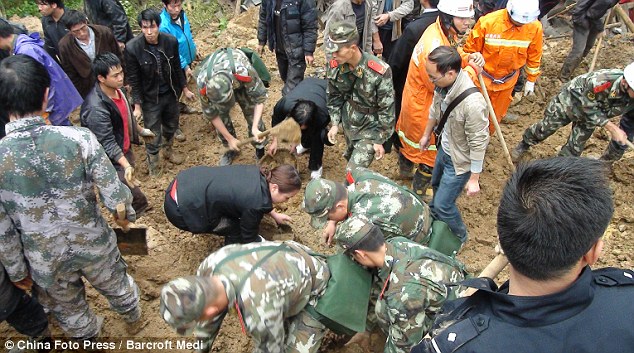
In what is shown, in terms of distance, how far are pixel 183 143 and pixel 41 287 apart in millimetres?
3011

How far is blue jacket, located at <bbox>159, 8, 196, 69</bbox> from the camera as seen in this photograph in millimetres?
5219

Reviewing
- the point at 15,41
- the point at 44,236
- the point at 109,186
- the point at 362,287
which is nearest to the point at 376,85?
the point at 362,287

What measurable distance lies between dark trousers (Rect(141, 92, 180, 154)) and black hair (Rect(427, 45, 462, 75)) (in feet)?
9.67

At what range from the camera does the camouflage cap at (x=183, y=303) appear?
2.15m

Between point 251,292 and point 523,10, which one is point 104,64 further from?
point 523,10

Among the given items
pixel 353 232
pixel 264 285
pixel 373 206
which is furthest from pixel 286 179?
pixel 264 285

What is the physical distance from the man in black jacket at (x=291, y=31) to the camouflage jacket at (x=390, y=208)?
272 cm

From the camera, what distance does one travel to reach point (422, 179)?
476 centimetres

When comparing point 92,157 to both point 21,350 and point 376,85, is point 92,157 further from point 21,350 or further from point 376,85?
point 376,85

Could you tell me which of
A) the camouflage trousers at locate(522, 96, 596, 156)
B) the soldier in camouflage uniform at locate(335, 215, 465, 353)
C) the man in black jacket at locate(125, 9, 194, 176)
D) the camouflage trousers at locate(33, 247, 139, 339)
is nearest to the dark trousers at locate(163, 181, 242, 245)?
the camouflage trousers at locate(33, 247, 139, 339)

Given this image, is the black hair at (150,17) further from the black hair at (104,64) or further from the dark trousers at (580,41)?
the dark trousers at (580,41)

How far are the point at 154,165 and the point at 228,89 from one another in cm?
139

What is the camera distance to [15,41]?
4277mm

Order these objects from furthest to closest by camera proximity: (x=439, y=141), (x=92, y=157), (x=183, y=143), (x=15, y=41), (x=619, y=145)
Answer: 1. (x=183, y=143)
2. (x=619, y=145)
3. (x=15, y=41)
4. (x=439, y=141)
5. (x=92, y=157)
